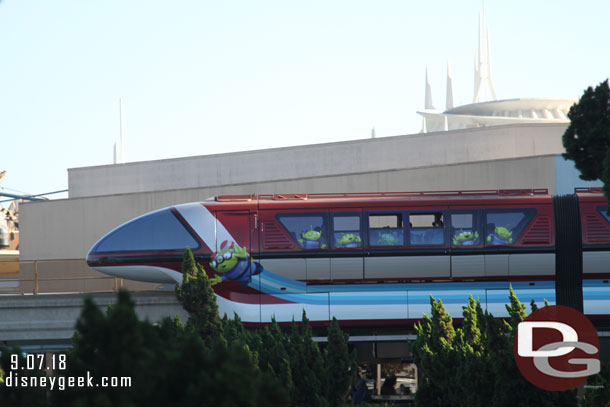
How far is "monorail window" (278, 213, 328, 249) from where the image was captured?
2111 cm

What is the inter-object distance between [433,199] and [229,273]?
5.67m

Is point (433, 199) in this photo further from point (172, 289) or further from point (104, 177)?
point (104, 177)

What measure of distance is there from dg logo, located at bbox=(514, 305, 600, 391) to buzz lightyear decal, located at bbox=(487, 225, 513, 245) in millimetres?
6317

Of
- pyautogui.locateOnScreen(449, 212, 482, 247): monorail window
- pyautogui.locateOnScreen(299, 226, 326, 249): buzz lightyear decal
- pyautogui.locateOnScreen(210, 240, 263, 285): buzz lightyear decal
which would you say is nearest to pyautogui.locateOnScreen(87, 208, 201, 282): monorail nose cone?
Answer: pyautogui.locateOnScreen(210, 240, 263, 285): buzz lightyear decal

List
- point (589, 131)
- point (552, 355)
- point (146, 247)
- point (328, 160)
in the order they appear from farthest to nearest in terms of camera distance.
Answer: point (328, 160), point (146, 247), point (589, 131), point (552, 355)

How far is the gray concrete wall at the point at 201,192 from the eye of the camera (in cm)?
3178

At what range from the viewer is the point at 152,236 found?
2173 centimetres

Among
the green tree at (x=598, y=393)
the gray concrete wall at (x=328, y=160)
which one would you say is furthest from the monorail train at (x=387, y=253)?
the gray concrete wall at (x=328, y=160)

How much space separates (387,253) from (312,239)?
1961 mm

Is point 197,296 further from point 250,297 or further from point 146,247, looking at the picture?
point 146,247

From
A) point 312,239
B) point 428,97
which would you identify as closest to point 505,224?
point 312,239

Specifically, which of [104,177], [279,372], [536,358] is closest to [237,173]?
[104,177]

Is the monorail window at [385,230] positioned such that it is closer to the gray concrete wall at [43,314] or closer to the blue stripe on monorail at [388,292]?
the blue stripe on monorail at [388,292]

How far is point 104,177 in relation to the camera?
1993 inches
